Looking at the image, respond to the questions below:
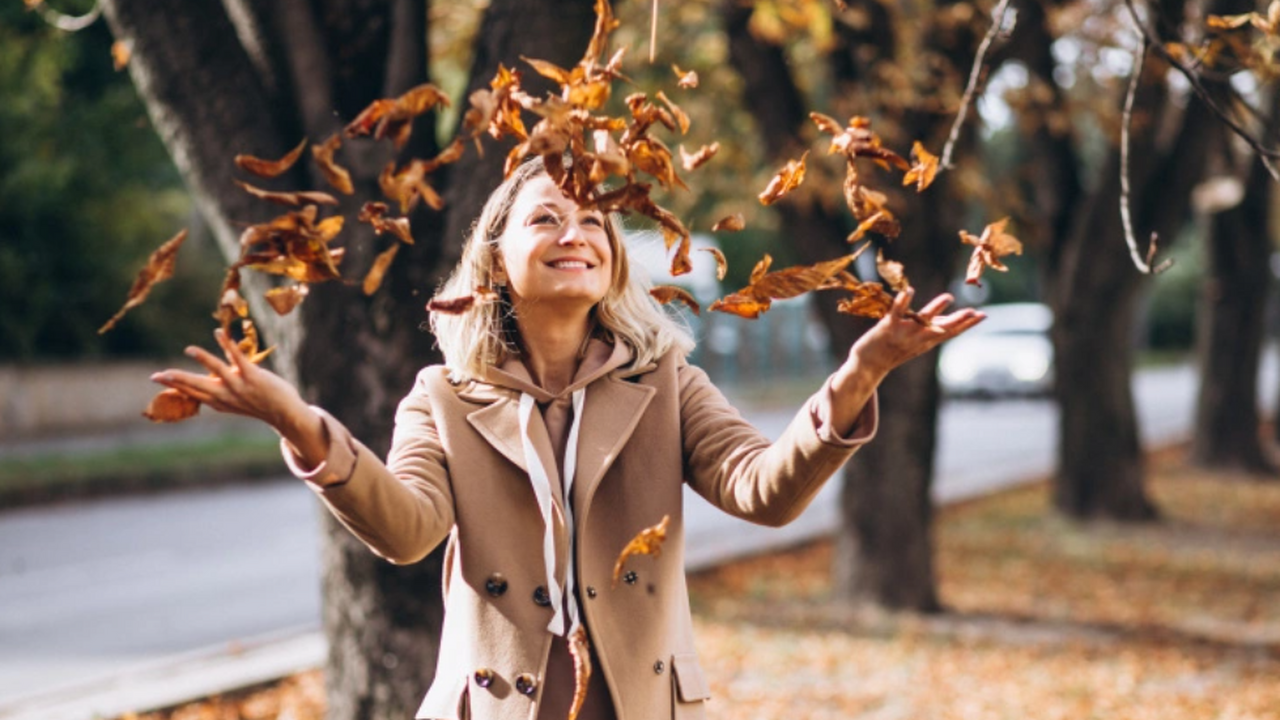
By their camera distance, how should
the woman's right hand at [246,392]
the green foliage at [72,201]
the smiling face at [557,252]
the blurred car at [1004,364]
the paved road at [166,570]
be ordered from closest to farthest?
the woman's right hand at [246,392] → the smiling face at [557,252] → the paved road at [166,570] → the green foliage at [72,201] → the blurred car at [1004,364]

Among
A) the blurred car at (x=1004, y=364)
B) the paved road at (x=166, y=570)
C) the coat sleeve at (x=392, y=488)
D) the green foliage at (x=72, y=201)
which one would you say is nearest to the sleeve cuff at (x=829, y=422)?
the coat sleeve at (x=392, y=488)

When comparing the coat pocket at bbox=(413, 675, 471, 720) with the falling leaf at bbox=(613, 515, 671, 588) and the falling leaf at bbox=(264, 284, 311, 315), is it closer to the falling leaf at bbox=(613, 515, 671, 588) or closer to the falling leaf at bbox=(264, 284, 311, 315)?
the falling leaf at bbox=(613, 515, 671, 588)

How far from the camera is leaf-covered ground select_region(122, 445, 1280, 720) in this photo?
645 centimetres

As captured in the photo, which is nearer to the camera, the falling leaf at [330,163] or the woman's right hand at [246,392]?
the woman's right hand at [246,392]

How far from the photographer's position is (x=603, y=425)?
2.58 m

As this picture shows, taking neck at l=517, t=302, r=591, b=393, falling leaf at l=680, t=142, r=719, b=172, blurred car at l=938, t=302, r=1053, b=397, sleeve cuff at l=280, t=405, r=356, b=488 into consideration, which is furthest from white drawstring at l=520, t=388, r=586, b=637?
blurred car at l=938, t=302, r=1053, b=397

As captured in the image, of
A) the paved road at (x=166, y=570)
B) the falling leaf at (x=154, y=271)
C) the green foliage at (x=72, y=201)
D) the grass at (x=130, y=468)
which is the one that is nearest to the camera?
the falling leaf at (x=154, y=271)

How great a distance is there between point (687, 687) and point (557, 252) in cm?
85

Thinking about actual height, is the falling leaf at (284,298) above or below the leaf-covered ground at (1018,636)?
above

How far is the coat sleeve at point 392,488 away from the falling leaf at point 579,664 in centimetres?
30

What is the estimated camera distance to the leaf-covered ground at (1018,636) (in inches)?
254

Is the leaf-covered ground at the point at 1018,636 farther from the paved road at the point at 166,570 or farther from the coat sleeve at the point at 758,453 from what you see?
the coat sleeve at the point at 758,453

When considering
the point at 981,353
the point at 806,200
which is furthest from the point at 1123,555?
the point at 981,353

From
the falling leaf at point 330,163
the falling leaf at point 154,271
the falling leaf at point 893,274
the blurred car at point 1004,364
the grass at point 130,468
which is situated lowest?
the blurred car at point 1004,364
